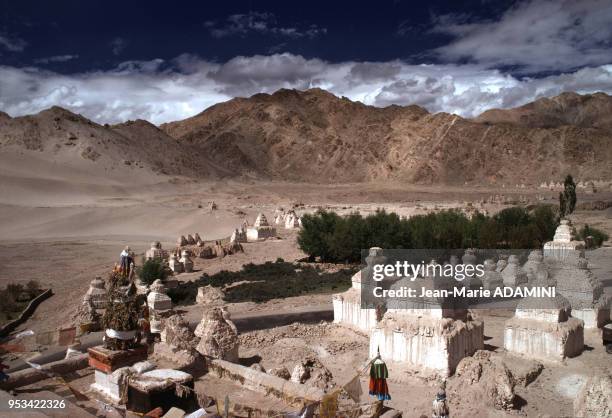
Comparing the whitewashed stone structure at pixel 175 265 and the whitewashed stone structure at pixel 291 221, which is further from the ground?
the whitewashed stone structure at pixel 291 221

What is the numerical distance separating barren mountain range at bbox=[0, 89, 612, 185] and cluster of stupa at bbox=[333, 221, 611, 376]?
230ft

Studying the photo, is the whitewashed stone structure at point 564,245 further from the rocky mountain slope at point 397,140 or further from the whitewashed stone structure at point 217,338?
the rocky mountain slope at point 397,140

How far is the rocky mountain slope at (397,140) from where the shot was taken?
289ft

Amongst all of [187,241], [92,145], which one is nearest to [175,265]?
[187,241]

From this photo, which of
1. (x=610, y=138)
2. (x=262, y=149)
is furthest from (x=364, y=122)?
(x=610, y=138)

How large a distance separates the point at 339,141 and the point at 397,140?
39.4 feet

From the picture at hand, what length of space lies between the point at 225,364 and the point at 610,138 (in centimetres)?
9485

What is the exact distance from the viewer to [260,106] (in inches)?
4961

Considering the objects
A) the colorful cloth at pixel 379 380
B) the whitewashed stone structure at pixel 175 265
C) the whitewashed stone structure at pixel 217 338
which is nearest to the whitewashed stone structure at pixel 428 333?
the colorful cloth at pixel 379 380

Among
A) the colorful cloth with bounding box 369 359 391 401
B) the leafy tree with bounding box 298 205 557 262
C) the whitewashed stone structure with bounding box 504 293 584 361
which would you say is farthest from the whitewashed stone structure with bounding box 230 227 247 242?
the colorful cloth with bounding box 369 359 391 401

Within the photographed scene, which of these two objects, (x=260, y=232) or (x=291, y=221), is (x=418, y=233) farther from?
(x=291, y=221)

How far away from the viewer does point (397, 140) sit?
105m

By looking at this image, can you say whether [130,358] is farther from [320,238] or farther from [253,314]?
[320,238]

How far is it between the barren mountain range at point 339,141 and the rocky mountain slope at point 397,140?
224mm
